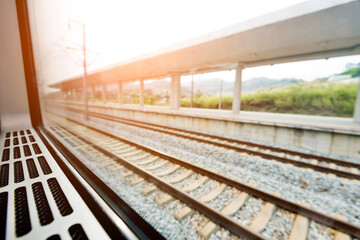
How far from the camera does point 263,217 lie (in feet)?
7.34

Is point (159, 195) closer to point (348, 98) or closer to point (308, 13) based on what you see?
point (308, 13)

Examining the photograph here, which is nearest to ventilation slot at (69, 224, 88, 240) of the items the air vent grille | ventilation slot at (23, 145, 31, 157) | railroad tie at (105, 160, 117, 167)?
the air vent grille

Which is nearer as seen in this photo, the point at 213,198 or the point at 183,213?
the point at 183,213

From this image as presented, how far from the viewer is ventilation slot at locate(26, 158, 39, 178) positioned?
3.20 feet

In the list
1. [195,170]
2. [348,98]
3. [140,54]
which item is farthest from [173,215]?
[348,98]

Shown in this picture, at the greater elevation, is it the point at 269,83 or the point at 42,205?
the point at 269,83

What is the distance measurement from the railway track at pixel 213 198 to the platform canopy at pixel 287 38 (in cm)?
314

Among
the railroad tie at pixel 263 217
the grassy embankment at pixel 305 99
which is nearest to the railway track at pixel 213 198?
the railroad tie at pixel 263 217

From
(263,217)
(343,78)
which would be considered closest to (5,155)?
(263,217)

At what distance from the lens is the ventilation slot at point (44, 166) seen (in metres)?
1.03

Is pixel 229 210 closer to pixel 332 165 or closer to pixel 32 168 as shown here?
pixel 32 168

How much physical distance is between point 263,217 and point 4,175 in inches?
119

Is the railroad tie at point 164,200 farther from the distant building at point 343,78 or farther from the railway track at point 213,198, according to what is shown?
the distant building at point 343,78

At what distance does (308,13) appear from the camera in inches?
173
